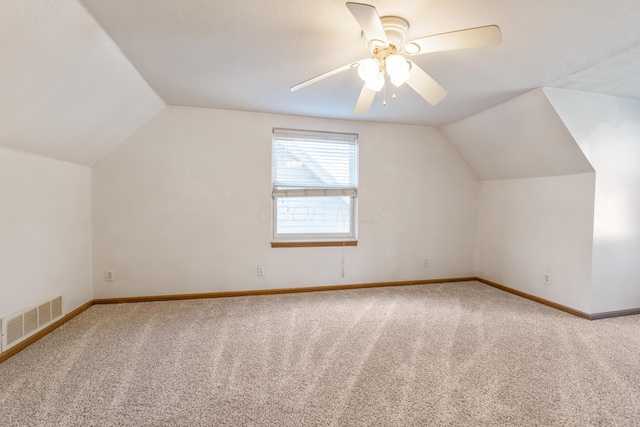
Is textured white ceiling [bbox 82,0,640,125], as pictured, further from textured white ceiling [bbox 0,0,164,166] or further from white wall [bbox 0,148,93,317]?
white wall [bbox 0,148,93,317]

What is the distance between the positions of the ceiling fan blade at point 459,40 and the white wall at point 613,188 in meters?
1.93

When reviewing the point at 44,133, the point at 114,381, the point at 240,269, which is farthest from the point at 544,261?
the point at 44,133

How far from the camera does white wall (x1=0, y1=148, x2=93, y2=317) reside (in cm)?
209

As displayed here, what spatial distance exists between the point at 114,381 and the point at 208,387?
0.60 meters

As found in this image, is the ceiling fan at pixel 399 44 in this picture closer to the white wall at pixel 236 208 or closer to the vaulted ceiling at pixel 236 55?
the vaulted ceiling at pixel 236 55

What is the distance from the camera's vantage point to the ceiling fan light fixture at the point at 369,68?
1.68 meters

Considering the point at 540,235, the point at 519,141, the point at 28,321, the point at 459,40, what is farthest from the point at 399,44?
the point at 28,321

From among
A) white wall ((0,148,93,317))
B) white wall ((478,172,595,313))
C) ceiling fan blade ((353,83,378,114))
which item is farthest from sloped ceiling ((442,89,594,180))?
white wall ((0,148,93,317))

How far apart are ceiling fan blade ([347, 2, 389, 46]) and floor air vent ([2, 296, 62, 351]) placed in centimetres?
295

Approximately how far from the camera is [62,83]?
1.93 metres

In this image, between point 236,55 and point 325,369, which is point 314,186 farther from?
point 325,369

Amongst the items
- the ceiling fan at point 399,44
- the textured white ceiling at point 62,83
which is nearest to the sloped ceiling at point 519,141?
the ceiling fan at point 399,44

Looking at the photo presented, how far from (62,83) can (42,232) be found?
127cm

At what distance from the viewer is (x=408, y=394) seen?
1.72m
